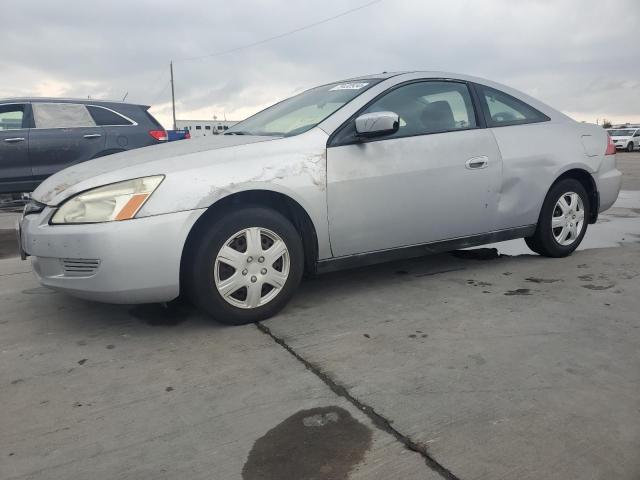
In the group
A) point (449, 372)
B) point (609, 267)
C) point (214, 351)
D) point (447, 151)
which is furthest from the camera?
point (609, 267)

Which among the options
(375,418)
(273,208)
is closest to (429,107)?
(273,208)

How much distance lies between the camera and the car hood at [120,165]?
9.46ft

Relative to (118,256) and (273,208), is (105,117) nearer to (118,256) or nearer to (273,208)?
(273,208)

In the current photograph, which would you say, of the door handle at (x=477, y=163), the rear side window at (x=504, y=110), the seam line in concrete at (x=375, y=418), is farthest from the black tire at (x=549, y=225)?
the seam line in concrete at (x=375, y=418)

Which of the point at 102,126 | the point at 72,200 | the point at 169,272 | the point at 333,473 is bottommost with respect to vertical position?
the point at 333,473

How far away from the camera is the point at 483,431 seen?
6.60ft

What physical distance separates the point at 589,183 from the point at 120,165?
147 inches

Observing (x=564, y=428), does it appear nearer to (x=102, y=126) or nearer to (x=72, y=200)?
(x=72, y=200)

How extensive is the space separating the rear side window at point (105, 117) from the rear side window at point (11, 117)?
84cm

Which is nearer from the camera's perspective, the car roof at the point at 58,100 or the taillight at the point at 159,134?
the car roof at the point at 58,100

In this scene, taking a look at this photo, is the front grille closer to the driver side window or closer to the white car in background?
the driver side window

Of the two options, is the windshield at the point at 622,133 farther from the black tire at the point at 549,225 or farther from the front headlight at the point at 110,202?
the front headlight at the point at 110,202

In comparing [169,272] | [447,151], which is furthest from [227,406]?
[447,151]

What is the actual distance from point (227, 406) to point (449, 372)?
102cm
